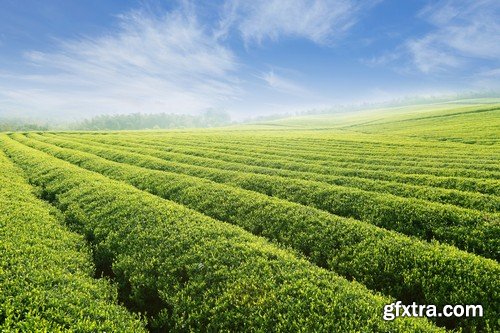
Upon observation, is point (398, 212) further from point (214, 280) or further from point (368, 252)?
point (214, 280)

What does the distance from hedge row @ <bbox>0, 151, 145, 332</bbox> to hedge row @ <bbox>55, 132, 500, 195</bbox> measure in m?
22.9

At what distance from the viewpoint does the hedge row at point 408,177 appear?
23.0 metres

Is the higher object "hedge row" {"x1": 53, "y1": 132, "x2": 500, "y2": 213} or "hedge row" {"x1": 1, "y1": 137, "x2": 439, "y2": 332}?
"hedge row" {"x1": 53, "y1": 132, "x2": 500, "y2": 213}

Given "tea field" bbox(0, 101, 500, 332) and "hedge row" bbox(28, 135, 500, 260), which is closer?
"tea field" bbox(0, 101, 500, 332)

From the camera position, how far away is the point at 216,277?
41.0 feet

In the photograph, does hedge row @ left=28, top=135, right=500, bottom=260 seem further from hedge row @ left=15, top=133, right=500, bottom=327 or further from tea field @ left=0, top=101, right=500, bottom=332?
hedge row @ left=15, top=133, right=500, bottom=327

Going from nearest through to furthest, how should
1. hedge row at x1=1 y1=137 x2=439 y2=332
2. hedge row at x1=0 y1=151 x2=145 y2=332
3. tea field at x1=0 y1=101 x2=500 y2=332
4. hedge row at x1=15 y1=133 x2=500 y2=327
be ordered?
hedge row at x1=0 y1=151 x2=145 y2=332 < hedge row at x1=1 y1=137 x2=439 y2=332 < tea field at x1=0 y1=101 x2=500 y2=332 < hedge row at x1=15 y1=133 x2=500 y2=327

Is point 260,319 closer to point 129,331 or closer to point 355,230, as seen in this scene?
point 129,331

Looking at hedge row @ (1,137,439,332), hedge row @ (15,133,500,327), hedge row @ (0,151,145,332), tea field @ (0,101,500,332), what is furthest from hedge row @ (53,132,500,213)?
hedge row @ (0,151,145,332)

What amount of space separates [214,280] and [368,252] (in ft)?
23.0

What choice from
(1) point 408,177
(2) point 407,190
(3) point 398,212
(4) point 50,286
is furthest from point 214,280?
(1) point 408,177

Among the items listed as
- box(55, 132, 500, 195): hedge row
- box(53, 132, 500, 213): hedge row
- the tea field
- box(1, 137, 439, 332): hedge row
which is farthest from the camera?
box(55, 132, 500, 195): hedge row

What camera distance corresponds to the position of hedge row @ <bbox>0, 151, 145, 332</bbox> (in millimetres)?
9633

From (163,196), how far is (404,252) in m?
17.3
